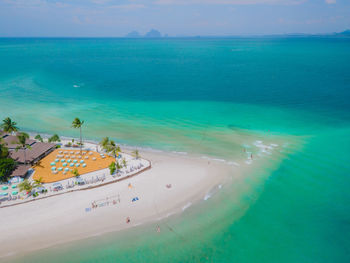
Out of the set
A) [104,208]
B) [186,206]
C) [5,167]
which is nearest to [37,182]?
[5,167]

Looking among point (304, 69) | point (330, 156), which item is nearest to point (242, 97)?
point (330, 156)

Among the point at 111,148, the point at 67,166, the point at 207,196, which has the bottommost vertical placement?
the point at 207,196

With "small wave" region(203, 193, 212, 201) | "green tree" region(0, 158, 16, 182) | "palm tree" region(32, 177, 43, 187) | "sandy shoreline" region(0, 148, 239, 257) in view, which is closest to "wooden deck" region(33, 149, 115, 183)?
"palm tree" region(32, 177, 43, 187)

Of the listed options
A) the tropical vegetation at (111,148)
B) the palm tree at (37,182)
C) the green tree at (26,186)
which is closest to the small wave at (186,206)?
the tropical vegetation at (111,148)

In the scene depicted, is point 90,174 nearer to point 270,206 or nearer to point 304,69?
point 270,206

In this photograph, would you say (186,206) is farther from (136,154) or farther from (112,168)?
(136,154)

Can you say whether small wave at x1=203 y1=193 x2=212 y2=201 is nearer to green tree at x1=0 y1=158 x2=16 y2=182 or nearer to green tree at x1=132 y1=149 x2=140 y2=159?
green tree at x1=132 y1=149 x2=140 y2=159

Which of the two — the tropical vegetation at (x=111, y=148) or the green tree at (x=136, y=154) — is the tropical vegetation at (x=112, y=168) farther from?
the green tree at (x=136, y=154)
